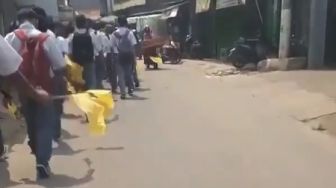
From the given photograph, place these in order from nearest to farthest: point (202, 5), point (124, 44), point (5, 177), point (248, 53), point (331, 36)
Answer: point (5, 177) < point (124, 44) < point (331, 36) < point (248, 53) < point (202, 5)

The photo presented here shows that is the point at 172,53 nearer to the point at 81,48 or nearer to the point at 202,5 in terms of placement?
the point at 202,5

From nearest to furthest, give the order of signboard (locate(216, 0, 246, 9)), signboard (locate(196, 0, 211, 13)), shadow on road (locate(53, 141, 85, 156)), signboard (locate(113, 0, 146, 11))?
shadow on road (locate(53, 141, 85, 156)) → signboard (locate(216, 0, 246, 9)) → signboard (locate(196, 0, 211, 13)) → signboard (locate(113, 0, 146, 11))

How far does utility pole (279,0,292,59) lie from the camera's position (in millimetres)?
16984

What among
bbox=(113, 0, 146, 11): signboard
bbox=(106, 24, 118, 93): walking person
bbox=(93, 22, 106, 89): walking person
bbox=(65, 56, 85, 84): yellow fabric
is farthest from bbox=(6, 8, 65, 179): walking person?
bbox=(113, 0, 146, 11): signboard

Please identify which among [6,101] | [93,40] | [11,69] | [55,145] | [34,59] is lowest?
[55,145]

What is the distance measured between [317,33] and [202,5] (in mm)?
11162

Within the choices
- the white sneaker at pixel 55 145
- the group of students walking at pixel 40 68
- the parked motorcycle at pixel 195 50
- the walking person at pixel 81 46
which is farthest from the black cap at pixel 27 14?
the parked motorcycle at pixel 195 50

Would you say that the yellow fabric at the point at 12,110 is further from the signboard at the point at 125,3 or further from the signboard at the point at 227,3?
the signboard at the point at 125,3

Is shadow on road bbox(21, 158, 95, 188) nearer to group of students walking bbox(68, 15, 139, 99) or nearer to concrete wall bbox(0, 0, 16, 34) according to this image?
group of students walking bbox(68, 15, 139, 99)

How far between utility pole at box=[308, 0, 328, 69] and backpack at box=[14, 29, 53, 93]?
12044mm

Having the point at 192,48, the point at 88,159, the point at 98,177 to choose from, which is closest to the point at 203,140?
the point at 88,159

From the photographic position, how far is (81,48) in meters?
10.0

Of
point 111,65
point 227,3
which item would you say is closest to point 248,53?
point 227,3

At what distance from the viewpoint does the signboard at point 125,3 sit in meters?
45.0
